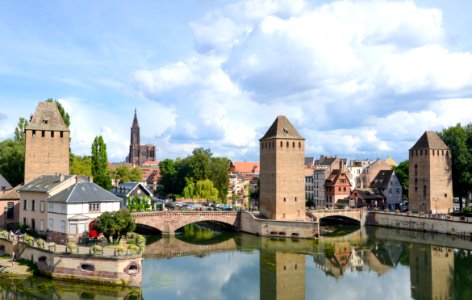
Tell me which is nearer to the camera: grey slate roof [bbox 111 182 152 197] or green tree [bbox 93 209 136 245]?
green tree [bbox 93 209 136 245]

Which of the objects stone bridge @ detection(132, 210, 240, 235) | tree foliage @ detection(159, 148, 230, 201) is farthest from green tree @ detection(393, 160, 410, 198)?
stone bridge @ detection(132, 210, 240, 235)

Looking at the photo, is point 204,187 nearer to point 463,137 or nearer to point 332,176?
point 332,176

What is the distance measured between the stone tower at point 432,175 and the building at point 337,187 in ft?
42.4

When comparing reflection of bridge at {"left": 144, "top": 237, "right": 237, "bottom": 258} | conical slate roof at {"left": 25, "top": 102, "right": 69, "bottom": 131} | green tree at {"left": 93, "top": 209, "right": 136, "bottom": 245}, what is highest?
conical slate roof at {"left": 25, "top": 102, "right": 69, "bottom": 131}

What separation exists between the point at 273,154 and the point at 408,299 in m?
25.9

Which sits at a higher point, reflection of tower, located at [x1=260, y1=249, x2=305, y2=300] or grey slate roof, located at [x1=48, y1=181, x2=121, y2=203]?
grey slate roof, located at [x1=48, y1=181, x2=121, y2=203]

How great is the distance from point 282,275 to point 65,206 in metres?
16.8

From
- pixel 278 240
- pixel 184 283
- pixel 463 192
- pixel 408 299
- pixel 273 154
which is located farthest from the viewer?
pixel 463 192

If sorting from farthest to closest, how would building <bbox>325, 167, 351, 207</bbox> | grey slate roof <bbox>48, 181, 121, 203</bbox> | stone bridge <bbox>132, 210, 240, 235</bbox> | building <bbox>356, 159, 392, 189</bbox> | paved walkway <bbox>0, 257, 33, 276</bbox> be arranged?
building <bbox>356, 159, 392, 189</bbox>, building <bbox>325, 167, 351, 207</bbox>, stone bridge <bbox>132, 210, 240, 235</bbox>, grey slate roof <bbox>48, 181, 121, 203</bbox>, paved walkway <bbox>0, 257, 33, 276</bbox>

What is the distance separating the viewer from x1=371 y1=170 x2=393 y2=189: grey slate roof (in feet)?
245

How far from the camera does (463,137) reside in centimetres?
6253

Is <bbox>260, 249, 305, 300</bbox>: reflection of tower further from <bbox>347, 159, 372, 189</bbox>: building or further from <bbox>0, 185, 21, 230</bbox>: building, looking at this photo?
<bbox>347, 159, 372, 189</bbox>: building

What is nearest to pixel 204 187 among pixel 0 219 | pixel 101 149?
pixel 101 149

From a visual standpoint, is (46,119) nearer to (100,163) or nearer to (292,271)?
(100,163)
